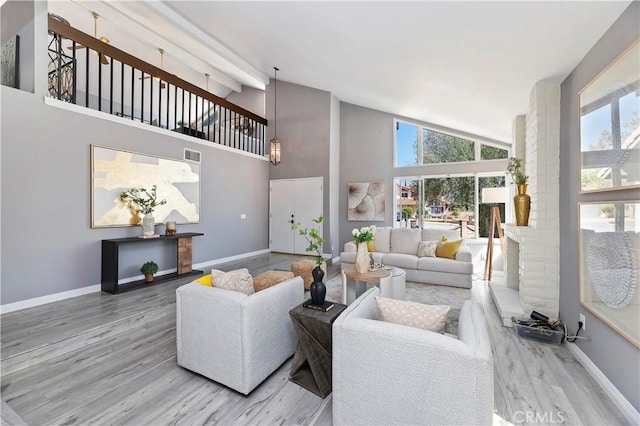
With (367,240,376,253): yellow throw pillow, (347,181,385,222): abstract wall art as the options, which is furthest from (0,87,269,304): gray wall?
(347,181,385,222): abstract wall art

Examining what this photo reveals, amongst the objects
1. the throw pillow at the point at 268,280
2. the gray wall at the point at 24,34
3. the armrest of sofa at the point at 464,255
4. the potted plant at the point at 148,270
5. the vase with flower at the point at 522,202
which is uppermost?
the gray wall at the point at 24,34

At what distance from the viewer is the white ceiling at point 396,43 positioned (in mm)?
2012

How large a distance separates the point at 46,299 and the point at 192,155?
3.09 metres

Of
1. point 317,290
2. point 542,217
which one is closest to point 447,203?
point 542,217

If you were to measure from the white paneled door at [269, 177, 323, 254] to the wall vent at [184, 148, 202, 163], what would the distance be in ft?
7.40

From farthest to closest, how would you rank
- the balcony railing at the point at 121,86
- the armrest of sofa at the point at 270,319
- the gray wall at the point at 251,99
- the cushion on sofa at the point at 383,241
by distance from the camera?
the gray wall at the point at 251,99, the cushion on sofa at the point at 383,241, the balcony railing at the point at 121,86, the armrest of sofa at the point at 270,319

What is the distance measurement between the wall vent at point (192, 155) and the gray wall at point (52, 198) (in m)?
0.28

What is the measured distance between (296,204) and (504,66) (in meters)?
5.16

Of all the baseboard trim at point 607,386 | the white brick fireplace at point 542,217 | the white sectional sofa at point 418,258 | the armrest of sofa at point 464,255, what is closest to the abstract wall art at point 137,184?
the white sectional sofa at point 418,258

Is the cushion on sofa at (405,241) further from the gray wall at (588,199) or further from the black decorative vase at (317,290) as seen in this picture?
the black decorative vase at (317,290)

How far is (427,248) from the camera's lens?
4859 mm

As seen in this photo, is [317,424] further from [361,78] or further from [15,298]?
[361,78]

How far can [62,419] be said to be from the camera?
161 cm

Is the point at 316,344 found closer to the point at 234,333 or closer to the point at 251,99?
the point at 234,333
